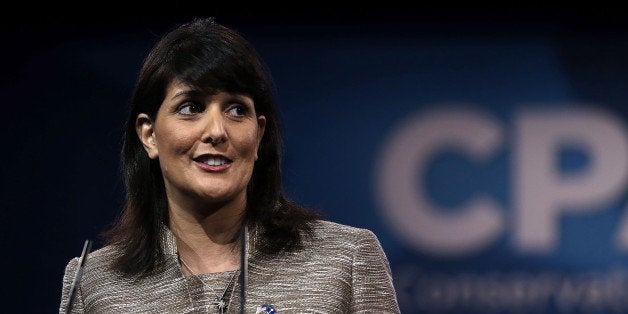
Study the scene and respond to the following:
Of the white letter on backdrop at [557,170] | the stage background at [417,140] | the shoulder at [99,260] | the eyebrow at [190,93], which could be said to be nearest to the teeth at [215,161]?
the eyebrow at [190,93]

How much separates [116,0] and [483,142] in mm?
1504

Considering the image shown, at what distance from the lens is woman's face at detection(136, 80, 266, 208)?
1817mm

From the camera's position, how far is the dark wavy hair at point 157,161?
73.5 inches

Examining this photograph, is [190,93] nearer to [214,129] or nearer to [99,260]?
[214,129]

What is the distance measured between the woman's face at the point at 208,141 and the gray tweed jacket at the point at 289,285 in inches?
5.9

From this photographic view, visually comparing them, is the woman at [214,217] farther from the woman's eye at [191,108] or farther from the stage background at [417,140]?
the stage background at [417,140]

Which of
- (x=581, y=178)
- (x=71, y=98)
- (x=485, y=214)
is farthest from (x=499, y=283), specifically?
(x=71, y=98)

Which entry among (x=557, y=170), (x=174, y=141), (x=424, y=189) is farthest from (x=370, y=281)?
(x=557, y=170)

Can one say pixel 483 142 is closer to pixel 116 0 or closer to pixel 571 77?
pixel 571 77

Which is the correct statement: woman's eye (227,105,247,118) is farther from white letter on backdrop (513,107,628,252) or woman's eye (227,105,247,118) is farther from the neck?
white letter on backdrop (513,107,628,252)

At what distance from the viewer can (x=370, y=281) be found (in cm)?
192

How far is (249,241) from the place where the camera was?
6.51 ft

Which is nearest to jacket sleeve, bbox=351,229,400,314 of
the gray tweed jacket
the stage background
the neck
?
the gray tweed jacket

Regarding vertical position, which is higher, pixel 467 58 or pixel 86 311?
pixel 467 58
